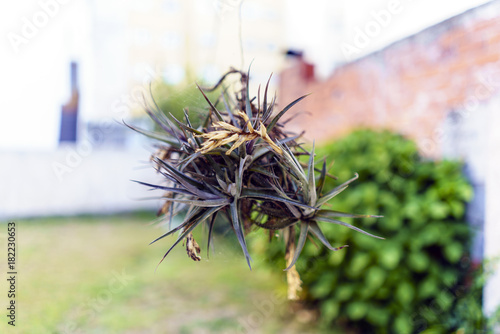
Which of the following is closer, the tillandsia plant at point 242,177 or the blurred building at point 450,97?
the tillandsia plant at point 242,177

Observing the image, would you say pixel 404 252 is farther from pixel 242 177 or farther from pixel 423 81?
pixel 242 177

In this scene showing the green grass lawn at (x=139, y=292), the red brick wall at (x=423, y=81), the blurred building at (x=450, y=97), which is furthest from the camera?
the green grass lawn at (x=139, y=292)

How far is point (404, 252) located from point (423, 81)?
162cm

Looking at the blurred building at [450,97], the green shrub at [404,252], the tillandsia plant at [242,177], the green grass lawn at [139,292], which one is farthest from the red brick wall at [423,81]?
the tillandsia plant at [242,177]

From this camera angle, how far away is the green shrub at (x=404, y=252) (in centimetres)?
229

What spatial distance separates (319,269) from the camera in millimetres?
2658

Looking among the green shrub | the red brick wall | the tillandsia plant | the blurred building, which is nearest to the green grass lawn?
the green shrub

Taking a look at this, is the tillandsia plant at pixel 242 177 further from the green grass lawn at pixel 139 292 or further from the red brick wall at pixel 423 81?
the red brick wall at pixel 423 81

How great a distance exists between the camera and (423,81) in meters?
3.08

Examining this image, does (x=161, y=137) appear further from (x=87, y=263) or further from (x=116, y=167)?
(x=116, y=167)

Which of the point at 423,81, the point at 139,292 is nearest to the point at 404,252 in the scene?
the point at 423,81

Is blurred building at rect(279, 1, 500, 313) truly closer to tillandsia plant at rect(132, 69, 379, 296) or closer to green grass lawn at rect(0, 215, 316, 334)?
green grass lawn at rect(0, 215, 316, 334)

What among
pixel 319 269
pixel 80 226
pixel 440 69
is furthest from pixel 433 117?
pixel 80 226

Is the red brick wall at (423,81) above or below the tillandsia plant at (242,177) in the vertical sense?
above
